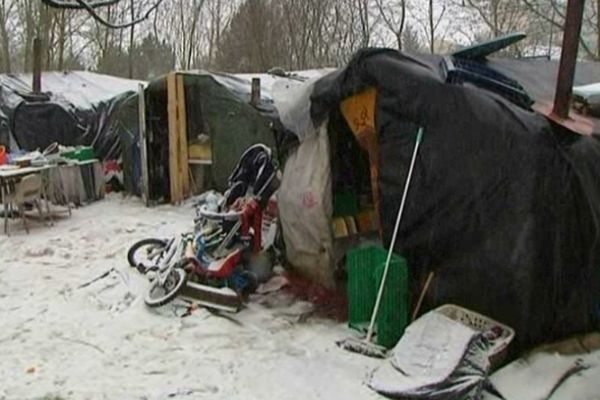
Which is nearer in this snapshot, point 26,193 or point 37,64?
point 26,193

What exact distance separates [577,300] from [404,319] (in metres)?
1.12

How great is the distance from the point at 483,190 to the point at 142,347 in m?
2.56

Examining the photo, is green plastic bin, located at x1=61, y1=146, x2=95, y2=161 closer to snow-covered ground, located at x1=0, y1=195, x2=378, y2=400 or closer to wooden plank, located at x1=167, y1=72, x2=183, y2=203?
wooden plank, located at x1=167, y1=72, x2=183, y2=203

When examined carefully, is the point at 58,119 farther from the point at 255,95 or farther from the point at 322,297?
the point at 322,297

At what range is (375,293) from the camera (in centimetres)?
449

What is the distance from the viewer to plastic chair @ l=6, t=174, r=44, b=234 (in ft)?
25.5

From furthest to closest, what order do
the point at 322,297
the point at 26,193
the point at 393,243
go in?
the point at 26,193 → the point at 322,297 → the point at 393,243

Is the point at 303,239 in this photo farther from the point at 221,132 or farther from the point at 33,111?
the point at 33,111

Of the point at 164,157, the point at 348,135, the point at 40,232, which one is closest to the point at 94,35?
the point at 164,157

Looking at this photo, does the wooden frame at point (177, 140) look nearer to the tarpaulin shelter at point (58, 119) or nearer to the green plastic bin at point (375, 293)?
the tarpaulin shelter at point (58, 119)

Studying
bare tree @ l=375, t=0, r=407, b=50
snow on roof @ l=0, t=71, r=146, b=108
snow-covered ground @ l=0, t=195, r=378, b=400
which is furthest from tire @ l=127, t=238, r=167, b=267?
bare tree @ l=375, t=0, r=407, b=50

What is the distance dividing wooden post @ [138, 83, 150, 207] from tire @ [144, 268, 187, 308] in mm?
4426

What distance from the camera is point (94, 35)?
1898cm

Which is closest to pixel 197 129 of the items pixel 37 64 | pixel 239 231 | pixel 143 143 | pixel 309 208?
pixel 143 143
